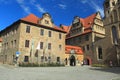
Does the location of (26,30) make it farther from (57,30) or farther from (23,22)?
(57,30)

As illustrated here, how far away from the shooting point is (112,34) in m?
42.0

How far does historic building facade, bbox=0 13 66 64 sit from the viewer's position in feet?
111

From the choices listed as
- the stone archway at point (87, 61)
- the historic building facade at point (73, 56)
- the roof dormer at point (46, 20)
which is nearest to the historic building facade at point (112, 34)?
the stone archway at point (87, 61)

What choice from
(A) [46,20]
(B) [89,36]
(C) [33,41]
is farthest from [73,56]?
(C) [33,41]

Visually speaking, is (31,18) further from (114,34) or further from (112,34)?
(114,34)

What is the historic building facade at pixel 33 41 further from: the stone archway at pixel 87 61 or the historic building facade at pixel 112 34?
the historic building facade at pixel 112 34

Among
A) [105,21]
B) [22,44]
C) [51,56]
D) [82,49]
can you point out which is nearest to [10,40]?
[22,44]

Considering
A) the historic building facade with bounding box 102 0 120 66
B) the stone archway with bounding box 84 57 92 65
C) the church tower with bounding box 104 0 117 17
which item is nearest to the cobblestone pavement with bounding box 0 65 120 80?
the historic building facade with bounding box 102 0 120 66

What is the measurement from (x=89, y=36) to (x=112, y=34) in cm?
807

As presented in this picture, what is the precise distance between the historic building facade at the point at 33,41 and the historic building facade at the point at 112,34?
42.4ft

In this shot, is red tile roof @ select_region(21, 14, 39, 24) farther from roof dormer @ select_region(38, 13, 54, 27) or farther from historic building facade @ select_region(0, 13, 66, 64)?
roof dormer @ select_region(38, 13, 54, 27)

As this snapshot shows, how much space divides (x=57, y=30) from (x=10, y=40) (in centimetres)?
1292

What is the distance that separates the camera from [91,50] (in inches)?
1842

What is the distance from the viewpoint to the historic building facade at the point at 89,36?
149ft
